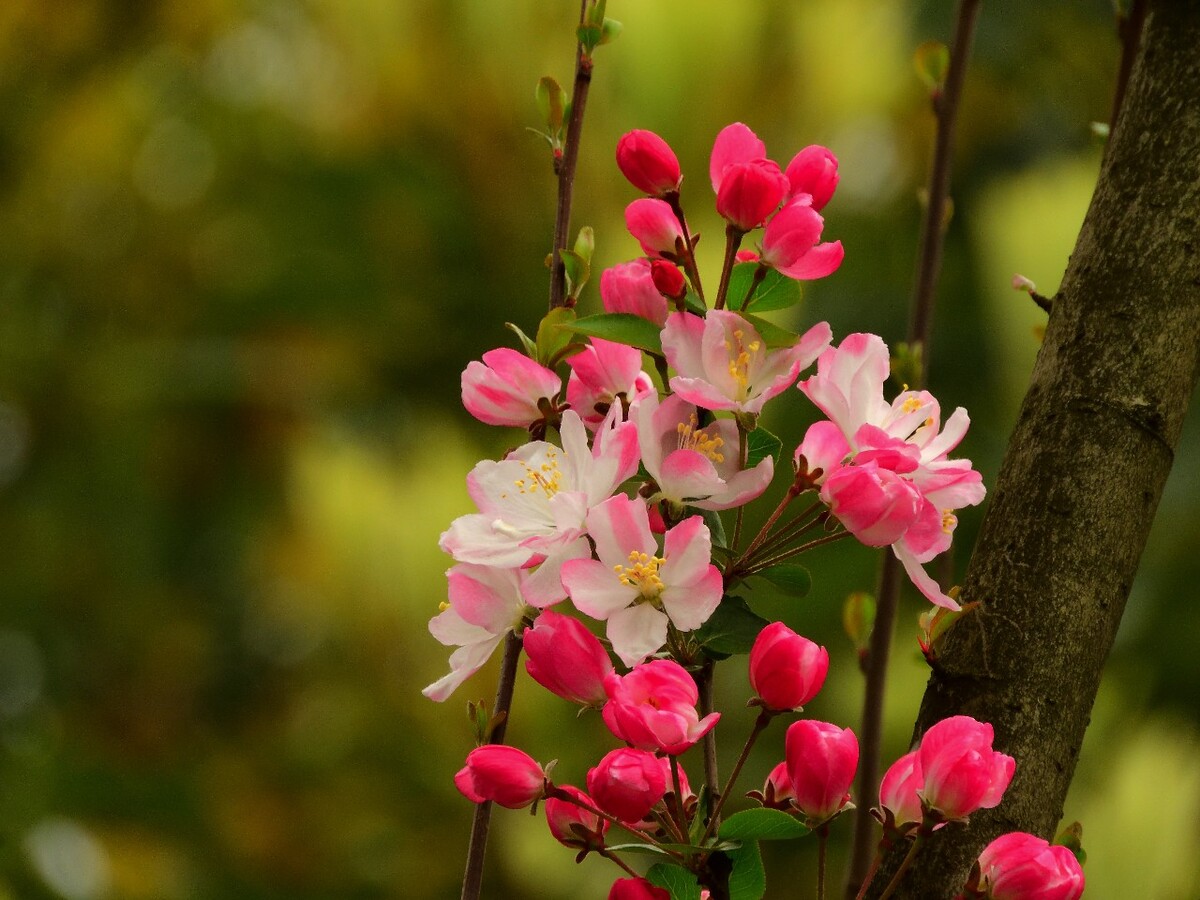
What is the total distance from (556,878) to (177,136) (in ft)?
7.41

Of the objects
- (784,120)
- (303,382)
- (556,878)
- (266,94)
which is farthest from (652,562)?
(266,94)

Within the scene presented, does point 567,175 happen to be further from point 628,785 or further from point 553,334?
point 628,785

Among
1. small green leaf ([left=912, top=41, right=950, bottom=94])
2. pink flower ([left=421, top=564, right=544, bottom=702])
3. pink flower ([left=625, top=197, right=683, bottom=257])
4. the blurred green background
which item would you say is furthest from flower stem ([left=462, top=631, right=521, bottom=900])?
the blurred green background

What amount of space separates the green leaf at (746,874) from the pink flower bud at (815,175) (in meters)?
0.17

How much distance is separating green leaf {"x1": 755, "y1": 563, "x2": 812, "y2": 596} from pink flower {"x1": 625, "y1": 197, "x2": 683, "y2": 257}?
0.28ft

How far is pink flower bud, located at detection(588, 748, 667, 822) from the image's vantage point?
11.3 inches

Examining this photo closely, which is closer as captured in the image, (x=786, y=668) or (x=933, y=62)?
(x=786, y=668)

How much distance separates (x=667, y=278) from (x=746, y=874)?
14cm

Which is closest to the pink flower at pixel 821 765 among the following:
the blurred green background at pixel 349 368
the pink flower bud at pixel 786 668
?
the pink flower bud at pixel 786 668

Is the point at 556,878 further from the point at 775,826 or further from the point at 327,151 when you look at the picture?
the point at 327,151

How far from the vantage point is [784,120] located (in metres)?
2.12

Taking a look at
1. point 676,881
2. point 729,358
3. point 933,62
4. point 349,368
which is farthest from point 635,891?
point 349,368

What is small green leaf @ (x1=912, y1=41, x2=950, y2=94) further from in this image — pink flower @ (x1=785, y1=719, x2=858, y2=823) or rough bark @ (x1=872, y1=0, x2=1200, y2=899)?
pink flower @ (x1=785, y1=719, x2=858, y2=823)

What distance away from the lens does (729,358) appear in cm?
31
